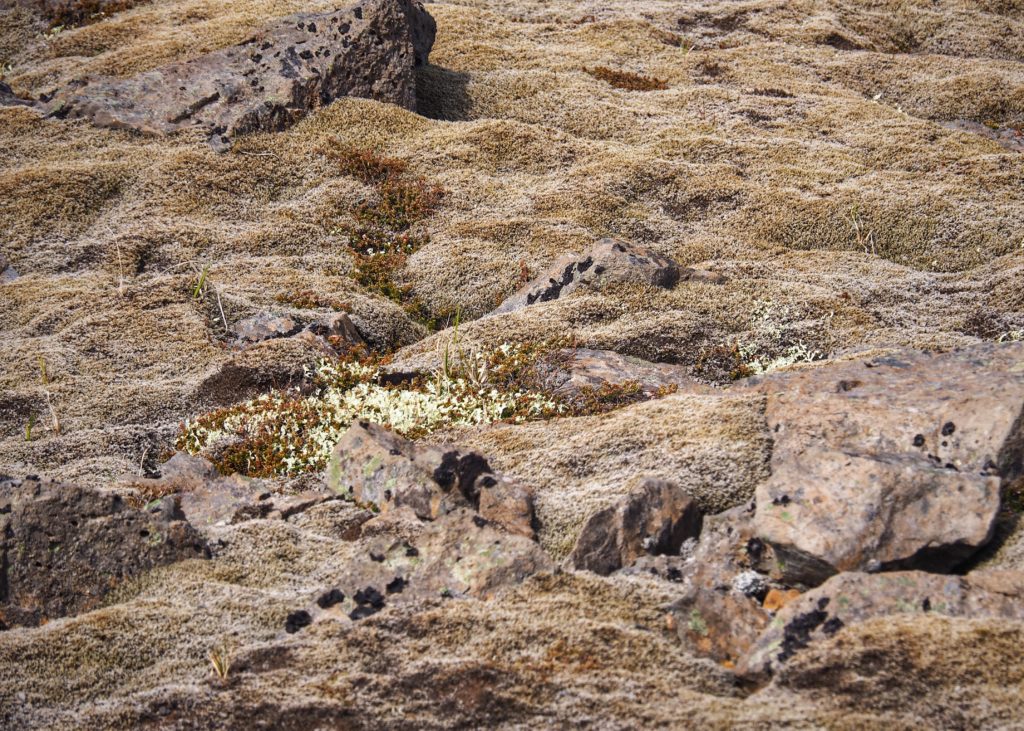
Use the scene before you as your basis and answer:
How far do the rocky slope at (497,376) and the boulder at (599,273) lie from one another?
0.08 meters

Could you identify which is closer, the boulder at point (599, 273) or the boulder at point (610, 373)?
the boulder at point (610, 373)

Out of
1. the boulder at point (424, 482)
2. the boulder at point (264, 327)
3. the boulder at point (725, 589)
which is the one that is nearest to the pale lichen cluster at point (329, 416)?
the boulder at point (424, 482)

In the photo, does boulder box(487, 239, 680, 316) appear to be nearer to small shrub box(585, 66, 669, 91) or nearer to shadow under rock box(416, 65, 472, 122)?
shadow under rock box(416, 65, 472, 122)

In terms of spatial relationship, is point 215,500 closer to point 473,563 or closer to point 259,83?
point 473,563

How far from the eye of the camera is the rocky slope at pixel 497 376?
653cm

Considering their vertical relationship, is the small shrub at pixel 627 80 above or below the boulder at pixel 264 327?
above

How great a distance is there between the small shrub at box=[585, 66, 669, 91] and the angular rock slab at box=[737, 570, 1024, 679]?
18.5 meters

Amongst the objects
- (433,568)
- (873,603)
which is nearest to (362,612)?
(433,568)

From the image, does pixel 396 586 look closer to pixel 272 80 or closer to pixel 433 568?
pixel 433 568

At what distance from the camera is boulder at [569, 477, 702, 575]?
7.86 metres

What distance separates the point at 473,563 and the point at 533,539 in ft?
3.67

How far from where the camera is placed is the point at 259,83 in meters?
19.4

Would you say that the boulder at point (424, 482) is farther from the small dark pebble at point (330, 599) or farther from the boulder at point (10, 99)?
the boulder at point (10, 99)

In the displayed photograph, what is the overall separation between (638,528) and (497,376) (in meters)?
4.15
